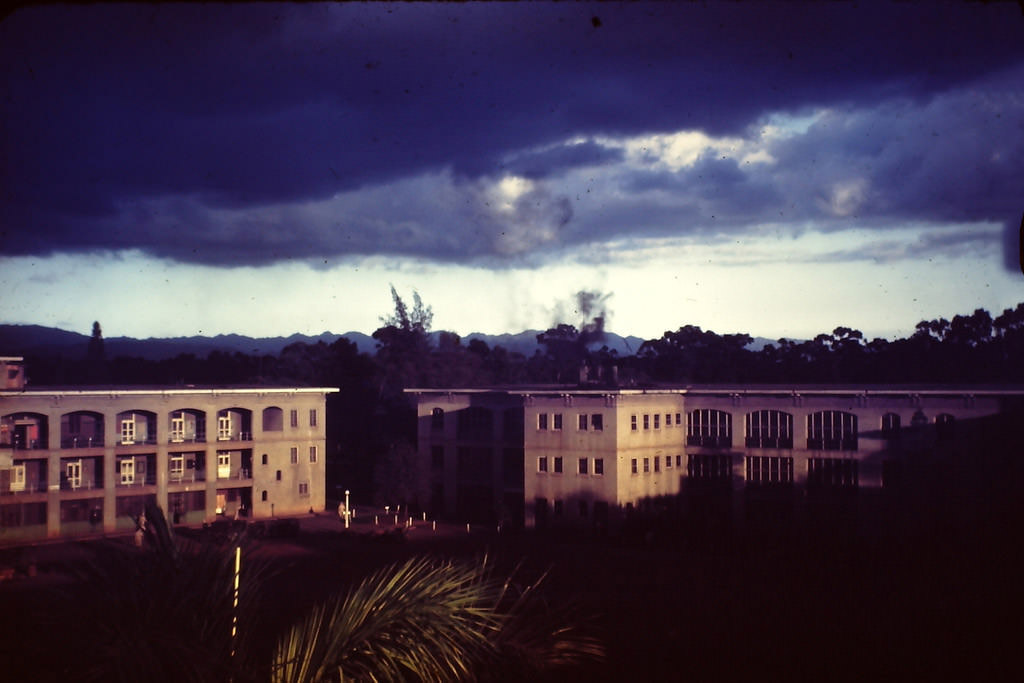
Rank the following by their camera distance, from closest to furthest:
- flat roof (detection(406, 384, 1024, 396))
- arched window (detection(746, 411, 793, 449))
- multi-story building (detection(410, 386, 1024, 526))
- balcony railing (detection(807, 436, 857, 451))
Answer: flat roof (detection(406, 384, 1024, 396)) → multi-story building (detection(410, 386, 1024, 526)) → balcony railing (detection(807, 436, 857, 451)) → arched window (detection(746, 411, 793, 449))

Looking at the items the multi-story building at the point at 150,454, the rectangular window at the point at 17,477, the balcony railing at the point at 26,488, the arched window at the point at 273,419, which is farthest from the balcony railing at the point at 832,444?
the rectangular window at the point at 17,477

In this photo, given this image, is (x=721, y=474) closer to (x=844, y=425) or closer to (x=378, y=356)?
(x=844, y=425)

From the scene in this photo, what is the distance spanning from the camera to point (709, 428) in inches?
1993

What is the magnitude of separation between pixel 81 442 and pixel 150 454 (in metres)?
3.88

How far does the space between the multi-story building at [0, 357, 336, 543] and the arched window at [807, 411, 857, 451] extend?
103 ft

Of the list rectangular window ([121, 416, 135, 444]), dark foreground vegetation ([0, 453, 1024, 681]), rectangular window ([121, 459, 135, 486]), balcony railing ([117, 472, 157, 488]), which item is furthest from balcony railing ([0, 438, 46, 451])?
dark foreground vegetation ([0, 453, 1024, 681])

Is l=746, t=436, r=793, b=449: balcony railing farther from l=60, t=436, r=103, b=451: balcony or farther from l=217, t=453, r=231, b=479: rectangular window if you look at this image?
l=60, t=436, r=103, b=451: balcony

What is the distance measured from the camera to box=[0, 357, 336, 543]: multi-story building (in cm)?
4578

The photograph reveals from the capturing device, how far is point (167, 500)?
51.1m

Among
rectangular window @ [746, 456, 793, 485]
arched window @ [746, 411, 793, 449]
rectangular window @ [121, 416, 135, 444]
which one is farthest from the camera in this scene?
rectangular window @ [121, 416, 135, 444]

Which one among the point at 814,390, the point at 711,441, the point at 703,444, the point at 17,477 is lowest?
the point at 17,477

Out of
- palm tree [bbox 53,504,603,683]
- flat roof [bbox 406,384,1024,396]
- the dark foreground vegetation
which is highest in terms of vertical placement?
flat roof [bbox 406,384,1024,396]

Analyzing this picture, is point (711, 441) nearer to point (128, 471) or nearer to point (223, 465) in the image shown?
point (223, 465)

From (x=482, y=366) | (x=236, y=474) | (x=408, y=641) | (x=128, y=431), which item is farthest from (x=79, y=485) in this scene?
(x=482, y=366)
